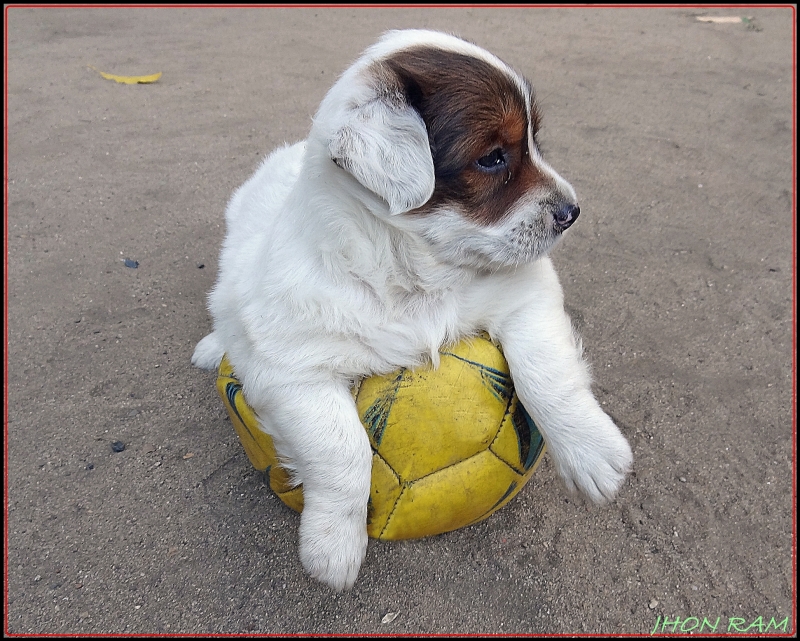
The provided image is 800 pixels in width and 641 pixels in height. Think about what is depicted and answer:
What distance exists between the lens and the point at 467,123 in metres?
2.32

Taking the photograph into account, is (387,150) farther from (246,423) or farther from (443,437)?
(246,423)

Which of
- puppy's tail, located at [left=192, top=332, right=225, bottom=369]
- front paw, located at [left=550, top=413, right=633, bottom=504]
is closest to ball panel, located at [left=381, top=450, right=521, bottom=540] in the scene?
front paw, located at [left=550, top=413, right=633, bottom=504]

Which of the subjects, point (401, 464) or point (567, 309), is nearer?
point (401, 464)

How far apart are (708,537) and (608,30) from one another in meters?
8.19

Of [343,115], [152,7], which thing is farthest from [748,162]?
[152,7]

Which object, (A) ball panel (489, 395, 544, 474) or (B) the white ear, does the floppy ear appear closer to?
(B) the white ear

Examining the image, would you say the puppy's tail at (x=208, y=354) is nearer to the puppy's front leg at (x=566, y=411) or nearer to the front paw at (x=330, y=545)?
the front paw at (x=330, y=545)

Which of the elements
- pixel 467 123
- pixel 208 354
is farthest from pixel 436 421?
pixel 208 354

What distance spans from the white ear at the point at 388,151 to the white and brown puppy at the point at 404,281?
15 mm

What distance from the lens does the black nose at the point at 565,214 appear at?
247cm

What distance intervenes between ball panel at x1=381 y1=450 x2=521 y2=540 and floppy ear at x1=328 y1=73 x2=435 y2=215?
3.21 feet

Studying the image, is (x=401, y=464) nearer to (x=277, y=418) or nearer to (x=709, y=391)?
(x=277, y=418)

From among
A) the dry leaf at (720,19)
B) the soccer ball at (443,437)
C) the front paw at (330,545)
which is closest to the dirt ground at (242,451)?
the front paw at (330,545)

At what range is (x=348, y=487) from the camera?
240 cm
